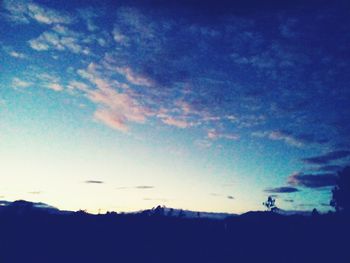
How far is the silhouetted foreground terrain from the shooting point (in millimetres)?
50875

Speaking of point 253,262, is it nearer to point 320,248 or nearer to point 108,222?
point 320,248

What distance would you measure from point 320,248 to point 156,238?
32057mm

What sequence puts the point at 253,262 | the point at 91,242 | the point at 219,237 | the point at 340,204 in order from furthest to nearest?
the point at 340,204, the point at 219,237, the point at 253,262, the point at 91,242

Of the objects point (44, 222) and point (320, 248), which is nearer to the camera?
point (44, 222)

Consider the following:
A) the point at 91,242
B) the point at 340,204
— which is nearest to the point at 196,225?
the point at 91,242

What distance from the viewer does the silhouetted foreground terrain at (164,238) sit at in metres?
50.9

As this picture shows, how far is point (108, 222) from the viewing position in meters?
60.8

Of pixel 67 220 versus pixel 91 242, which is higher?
pixel 67 220

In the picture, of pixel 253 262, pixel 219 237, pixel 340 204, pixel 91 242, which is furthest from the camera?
pixel 340 204

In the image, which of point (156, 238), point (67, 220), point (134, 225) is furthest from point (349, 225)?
point (67, 220)

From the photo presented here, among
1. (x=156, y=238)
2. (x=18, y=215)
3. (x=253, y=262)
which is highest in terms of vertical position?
(x=18, y=215)

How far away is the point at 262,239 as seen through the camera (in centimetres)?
6506

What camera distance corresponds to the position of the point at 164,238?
5919 cm

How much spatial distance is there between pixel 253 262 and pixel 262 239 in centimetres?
820
